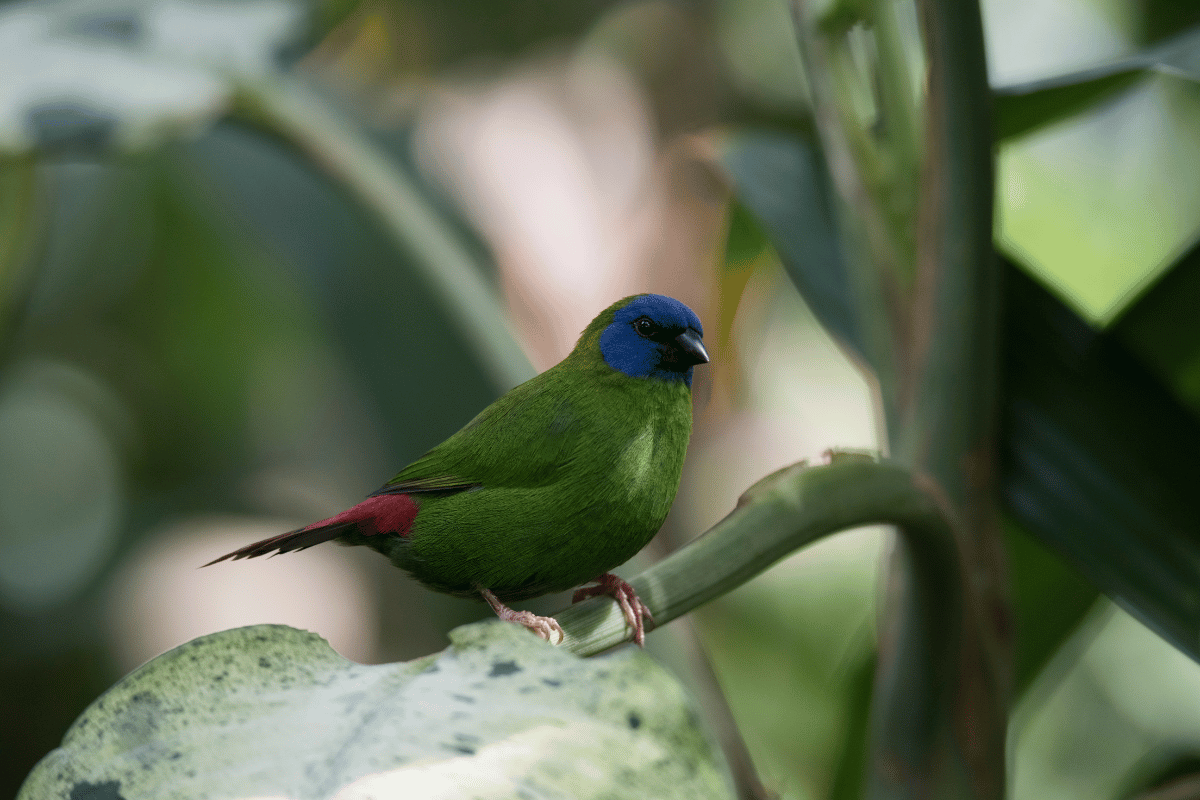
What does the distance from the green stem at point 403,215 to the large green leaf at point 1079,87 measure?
18.9 inches

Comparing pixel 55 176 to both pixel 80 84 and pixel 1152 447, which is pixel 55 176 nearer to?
pixel 80 84

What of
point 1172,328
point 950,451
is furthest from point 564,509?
point 1172,328

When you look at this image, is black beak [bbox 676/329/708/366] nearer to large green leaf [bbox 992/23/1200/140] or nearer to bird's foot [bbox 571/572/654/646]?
bird's foot [bbox 571/572/654/646]

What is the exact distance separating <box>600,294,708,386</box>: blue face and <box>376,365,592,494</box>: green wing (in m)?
0.04

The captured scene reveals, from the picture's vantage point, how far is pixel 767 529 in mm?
499

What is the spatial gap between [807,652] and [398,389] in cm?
84

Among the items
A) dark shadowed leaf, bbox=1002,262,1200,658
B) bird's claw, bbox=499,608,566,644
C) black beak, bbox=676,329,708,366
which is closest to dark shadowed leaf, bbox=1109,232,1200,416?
dark shadowed leaf, bbox=1002,262,1200,658

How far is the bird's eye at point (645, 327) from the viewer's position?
0.59 meters

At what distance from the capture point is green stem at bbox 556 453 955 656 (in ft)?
1.54

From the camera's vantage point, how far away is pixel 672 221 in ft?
5.75

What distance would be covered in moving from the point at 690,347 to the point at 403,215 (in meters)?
0.47

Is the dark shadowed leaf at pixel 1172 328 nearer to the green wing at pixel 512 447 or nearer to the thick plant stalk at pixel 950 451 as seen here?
the thick plant stalk at pixel 950 451

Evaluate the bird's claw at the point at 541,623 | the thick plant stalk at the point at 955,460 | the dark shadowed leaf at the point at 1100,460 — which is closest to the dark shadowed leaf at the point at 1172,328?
the dark shadowed leaf at the point at 1100,460

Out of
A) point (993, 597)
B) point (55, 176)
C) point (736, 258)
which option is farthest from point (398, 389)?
point (993, 597)
